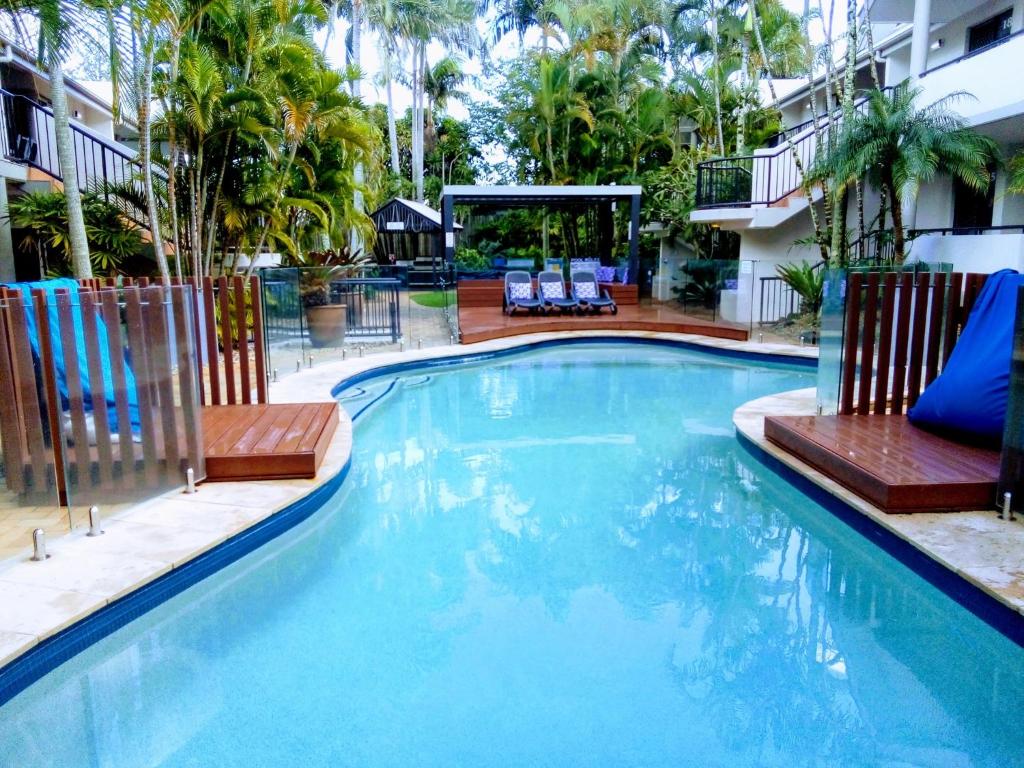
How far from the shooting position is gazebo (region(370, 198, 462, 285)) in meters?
19.5

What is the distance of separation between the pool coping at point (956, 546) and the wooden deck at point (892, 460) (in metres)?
0.07

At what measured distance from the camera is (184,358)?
4.98 metres

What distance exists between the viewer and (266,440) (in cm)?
574

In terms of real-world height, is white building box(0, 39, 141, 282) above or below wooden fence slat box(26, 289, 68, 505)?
above

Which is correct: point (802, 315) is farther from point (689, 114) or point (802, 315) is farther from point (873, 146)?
point (689, 114)

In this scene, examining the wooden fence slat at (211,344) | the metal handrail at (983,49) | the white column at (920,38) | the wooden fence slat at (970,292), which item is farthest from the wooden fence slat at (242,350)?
the white column at (920,38)

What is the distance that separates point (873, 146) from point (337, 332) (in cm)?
842

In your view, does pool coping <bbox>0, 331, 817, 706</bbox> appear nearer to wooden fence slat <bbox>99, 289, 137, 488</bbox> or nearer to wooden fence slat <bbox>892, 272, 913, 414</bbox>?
wooden fence slat <bbox>99, 289, 137, 488</bbox>

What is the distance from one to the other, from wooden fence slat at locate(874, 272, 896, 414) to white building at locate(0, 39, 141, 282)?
9.55 meters

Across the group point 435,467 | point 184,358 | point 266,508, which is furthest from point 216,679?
point 435,467

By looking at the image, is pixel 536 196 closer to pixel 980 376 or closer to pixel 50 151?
pixel 50 151

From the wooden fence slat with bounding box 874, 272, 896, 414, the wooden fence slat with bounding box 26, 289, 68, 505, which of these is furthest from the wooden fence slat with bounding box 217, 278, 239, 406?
the wooden fence slat with bounding box 874, 272, 896, 414

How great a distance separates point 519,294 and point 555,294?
2.61ft

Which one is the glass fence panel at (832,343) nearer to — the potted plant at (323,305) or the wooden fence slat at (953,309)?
the wooden fence slat at (953,309)
